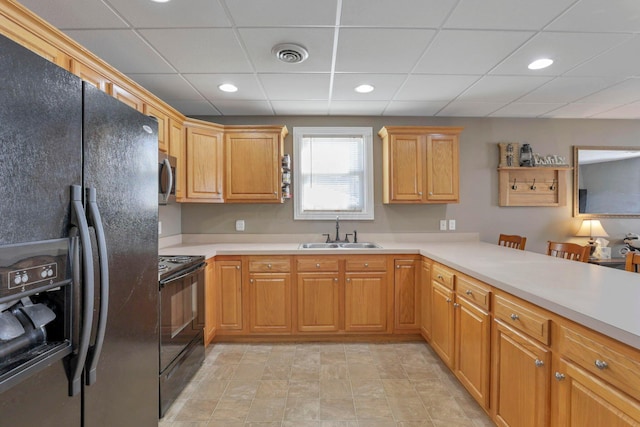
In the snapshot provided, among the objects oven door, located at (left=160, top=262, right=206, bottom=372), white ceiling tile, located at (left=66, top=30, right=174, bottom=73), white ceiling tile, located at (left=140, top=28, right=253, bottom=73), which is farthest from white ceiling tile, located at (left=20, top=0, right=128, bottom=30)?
oven door, located at (left=160, top=262, right=206, bottom=372)

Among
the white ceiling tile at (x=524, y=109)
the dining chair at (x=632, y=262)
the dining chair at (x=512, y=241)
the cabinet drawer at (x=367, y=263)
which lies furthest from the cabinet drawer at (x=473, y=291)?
the white ceiling tile at (x=524, y=109)

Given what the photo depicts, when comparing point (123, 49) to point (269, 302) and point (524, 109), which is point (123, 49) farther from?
point (524, 109)

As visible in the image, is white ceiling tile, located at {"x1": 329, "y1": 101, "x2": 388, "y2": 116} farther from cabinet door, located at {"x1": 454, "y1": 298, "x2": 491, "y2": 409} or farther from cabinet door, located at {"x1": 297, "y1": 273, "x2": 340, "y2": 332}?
cabinet door, located at {"x1": 454, "y1": 298, "x2": 491, "y2": 409}

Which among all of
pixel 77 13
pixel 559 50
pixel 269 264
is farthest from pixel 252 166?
pixel 559 50

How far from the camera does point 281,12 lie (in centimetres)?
171

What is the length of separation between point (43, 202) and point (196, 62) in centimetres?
178

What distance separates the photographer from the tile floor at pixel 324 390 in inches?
73.5

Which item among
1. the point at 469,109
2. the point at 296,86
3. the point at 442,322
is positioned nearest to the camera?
the point at 442,322

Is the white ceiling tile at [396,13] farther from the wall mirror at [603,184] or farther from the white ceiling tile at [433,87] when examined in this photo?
the wall mirror at [603,184]

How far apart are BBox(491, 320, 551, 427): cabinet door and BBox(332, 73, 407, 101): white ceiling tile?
6.46ft

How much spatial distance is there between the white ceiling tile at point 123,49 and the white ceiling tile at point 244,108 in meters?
0.77

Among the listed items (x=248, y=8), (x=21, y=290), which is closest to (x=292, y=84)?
(x=248, y=8)

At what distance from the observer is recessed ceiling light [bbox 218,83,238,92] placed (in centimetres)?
267

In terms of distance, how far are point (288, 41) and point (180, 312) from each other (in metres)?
1.95
